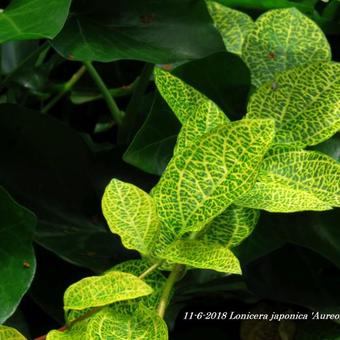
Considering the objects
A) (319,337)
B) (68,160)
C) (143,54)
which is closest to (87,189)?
(68,160)

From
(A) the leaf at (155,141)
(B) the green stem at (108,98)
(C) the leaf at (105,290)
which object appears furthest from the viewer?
(B) the green stem at (108,98)

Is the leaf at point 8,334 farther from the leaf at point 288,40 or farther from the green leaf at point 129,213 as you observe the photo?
the leaf at point 288,40

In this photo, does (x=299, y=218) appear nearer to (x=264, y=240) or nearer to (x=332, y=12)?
(x=264, y=240)

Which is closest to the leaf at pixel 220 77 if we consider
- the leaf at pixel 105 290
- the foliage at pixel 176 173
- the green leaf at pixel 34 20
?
the foliage at pixel 176 173

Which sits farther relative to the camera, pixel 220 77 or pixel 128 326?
pixel 220 77

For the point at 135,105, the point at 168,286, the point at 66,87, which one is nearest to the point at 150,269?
the point at 168,286

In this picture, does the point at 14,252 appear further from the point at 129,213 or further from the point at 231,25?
the point at 231,25

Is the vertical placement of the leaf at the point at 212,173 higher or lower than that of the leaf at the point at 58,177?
higher
